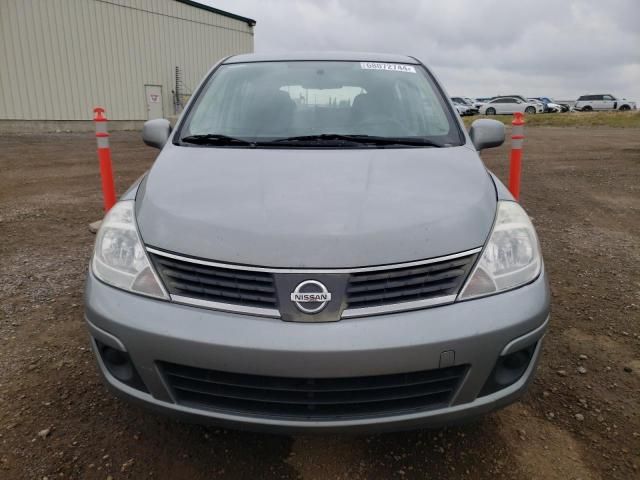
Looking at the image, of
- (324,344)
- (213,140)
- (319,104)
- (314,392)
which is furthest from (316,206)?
(319,104)

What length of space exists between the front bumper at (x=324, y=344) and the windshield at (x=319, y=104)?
1.13m

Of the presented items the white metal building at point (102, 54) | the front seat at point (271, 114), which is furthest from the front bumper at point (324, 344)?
the white metal building at point (102, 54)

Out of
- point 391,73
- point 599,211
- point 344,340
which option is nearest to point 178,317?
point 344,340

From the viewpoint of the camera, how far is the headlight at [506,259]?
5.61 ft

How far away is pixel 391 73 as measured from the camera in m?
3.03

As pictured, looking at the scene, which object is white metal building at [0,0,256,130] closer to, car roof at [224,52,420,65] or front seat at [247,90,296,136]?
car roof at [224,52,420,65]

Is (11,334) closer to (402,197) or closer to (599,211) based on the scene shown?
(402,197)

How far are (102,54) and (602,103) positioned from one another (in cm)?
3979

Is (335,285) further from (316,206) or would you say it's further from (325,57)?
(325,57)

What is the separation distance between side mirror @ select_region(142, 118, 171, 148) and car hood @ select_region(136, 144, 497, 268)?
53 centimetres

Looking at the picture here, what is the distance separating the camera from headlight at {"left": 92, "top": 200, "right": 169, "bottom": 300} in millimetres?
1734

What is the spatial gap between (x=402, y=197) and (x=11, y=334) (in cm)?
244

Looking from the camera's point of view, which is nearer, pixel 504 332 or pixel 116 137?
pixel 504 332

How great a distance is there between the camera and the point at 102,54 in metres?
18.9
